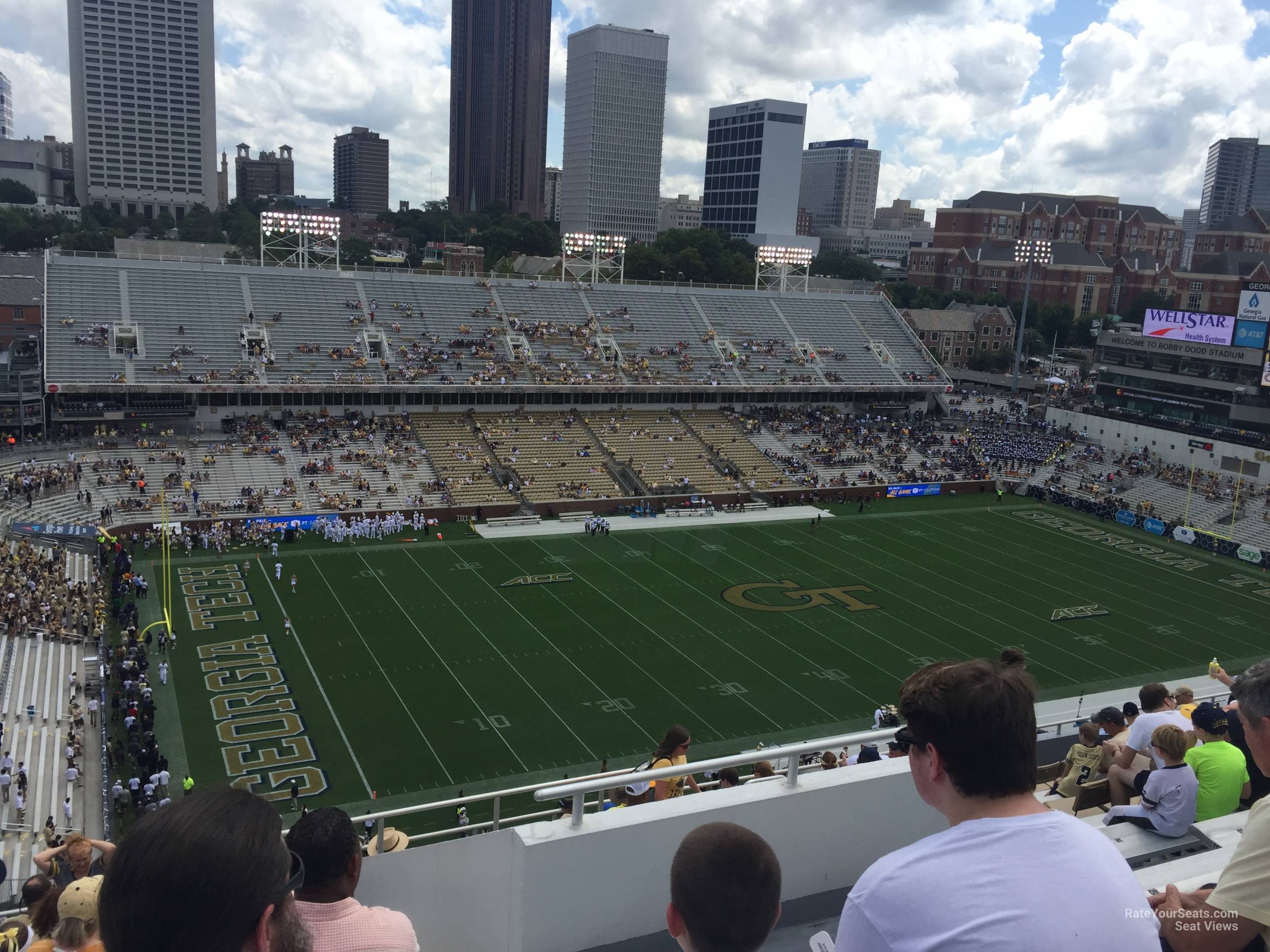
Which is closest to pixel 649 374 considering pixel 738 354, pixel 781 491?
pixel 738 354

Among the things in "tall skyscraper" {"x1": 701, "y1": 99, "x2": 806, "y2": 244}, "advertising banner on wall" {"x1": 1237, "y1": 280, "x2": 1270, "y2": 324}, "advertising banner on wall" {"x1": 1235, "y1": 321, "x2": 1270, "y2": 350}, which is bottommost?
"advertising banner on wall" {"x1": 1235, "y1": 321, "x2": 1270, "y2": 350}

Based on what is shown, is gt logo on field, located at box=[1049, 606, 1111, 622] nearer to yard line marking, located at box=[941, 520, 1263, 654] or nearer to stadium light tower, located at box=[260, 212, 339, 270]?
yard line marking, located at box=[941, 520, 1263, 654]

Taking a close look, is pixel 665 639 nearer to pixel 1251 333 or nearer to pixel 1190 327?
pixel 1251 333

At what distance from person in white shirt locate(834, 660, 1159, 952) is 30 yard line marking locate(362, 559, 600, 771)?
61.3 feet

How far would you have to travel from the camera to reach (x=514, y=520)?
39.4m

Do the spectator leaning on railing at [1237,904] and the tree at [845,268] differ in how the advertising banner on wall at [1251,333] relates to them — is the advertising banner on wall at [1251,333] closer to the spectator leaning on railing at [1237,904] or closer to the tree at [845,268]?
the spectator leaning on railing at [1237,904]

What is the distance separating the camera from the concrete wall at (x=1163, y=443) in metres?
46.6

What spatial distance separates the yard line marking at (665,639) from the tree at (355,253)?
6355 cm

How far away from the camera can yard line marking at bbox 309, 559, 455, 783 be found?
20.4m

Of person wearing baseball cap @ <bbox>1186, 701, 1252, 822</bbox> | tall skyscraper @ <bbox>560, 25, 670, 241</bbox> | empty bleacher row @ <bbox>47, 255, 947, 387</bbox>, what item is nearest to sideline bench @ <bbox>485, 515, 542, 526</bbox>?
empty bleacher row @ <bbox>47, 255, 947, 387</bbox>

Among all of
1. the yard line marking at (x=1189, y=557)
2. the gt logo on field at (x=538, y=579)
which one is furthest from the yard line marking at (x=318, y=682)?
the yard line marking at (x=1189, y=557)

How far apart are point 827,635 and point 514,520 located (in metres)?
15.2

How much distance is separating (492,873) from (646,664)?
69.8ft

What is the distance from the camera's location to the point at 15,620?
23.7 meters
